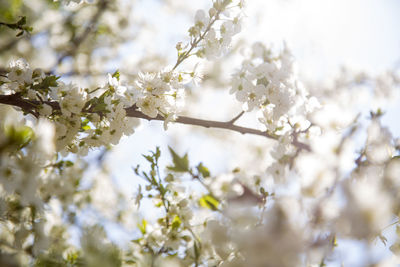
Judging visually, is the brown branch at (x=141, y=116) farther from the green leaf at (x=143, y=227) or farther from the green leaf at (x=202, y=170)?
the green leaf at (x=143, y=227)

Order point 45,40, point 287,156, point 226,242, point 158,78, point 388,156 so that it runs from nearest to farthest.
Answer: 1. point 226,242
2. point 388,156
3. point 287,156
4. point 158,78
5. point 45,40

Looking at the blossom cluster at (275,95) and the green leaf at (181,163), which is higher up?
the blossom cluster at (275,95)

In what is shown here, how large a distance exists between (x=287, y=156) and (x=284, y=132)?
0.64 feet

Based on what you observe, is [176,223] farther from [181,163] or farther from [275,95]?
[275,95]

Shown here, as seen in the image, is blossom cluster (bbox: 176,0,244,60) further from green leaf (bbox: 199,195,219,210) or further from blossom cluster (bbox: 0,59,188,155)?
green leaf (bbox: 199,195,219,210)

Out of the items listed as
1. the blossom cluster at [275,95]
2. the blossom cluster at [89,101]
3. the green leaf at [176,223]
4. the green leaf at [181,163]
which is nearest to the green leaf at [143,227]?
the green leaf at [176,223]

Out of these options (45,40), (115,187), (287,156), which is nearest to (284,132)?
(287,156)

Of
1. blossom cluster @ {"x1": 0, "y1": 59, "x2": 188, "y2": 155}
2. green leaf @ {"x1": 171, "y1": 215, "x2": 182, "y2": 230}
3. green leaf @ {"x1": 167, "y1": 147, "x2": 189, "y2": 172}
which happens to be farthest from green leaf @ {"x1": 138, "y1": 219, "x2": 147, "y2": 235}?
green leaf @ {"x1": 167, "y1": 147, "x2": 189, "y2": 172}

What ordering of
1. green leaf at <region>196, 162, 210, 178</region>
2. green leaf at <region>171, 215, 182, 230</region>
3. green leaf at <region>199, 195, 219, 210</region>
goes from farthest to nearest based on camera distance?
green leaf at <region>171, 215, 182, 230</region>
green leaf at <region>196, 162, 210, 178</region>
green leaf at <region>199, 195, 219, 210</region>

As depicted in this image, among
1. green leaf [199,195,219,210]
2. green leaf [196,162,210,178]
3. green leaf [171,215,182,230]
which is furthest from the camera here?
green leaf [171,215,182,230]

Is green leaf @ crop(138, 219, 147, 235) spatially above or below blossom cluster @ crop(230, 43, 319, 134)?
below

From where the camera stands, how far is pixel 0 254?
2.14 ft

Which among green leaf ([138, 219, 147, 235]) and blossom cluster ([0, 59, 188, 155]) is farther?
green leaf ([138, 219, 147, 235])

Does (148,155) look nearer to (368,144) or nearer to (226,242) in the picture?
(226,242)
